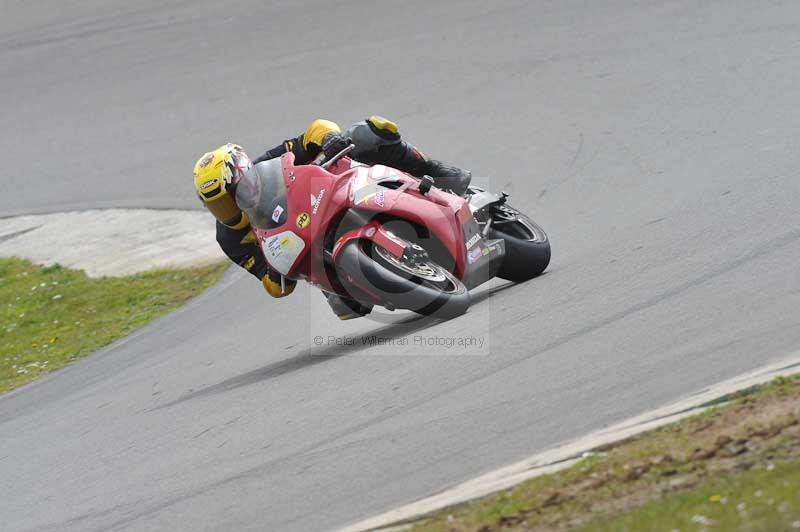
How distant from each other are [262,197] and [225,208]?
0.31 m

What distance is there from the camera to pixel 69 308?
1283 centimetres

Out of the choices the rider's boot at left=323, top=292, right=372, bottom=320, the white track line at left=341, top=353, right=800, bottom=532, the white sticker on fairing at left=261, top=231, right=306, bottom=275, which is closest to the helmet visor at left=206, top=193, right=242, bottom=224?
the white sticker on fairing at left=261, top=231, right=306, bottom=275

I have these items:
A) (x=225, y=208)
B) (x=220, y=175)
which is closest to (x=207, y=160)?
(x=220, y=175)

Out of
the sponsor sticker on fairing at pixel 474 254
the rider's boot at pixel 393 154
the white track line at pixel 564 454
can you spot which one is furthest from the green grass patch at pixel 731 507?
the rider's boot at pixel 393 154

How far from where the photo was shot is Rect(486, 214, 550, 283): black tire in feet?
29.1

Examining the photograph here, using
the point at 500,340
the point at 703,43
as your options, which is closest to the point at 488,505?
the point at 500,340

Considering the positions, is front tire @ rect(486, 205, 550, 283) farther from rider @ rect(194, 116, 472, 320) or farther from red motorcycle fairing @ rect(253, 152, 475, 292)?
red motorcycle fairing @ rect(253, 152, 475, 292)

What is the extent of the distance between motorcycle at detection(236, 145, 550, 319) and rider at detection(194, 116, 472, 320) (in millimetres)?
126

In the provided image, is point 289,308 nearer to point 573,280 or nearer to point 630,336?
point 573,280

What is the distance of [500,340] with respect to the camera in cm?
729

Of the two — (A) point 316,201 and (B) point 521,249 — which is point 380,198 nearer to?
(A) point 316,201

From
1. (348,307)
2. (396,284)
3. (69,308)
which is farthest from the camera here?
(69,308)

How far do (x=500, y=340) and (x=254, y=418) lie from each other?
1439mm

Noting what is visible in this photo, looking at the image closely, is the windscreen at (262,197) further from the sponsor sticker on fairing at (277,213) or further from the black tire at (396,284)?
the black tire at (396,284)
